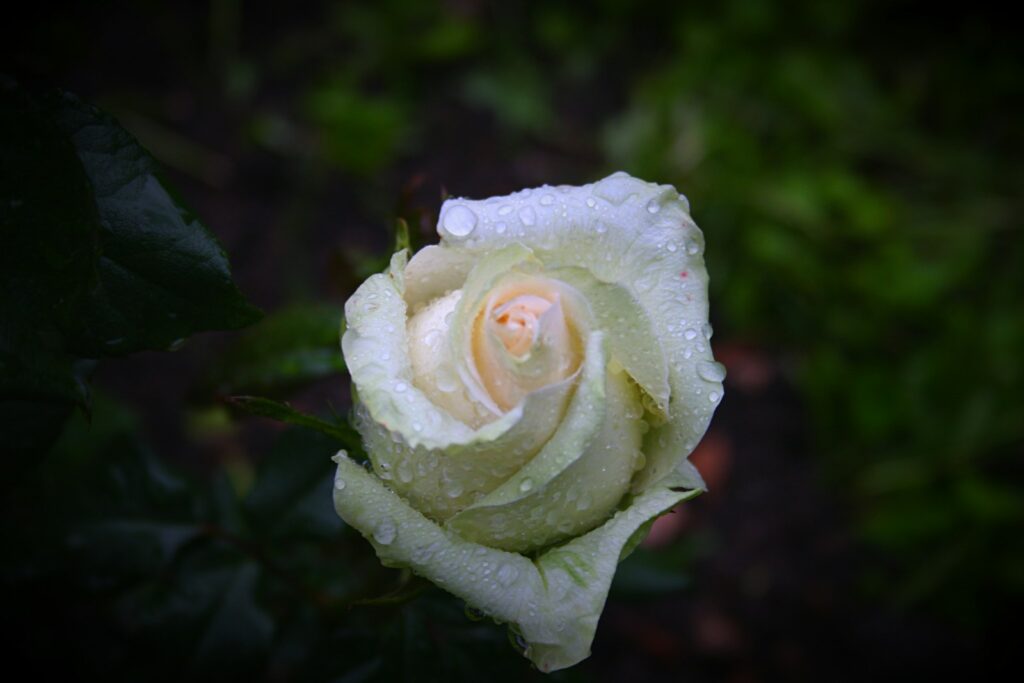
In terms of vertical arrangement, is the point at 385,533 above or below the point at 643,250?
below

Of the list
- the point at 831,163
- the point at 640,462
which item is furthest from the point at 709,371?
the point at 831,163

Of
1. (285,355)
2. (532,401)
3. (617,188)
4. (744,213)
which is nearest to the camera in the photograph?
(532,401)

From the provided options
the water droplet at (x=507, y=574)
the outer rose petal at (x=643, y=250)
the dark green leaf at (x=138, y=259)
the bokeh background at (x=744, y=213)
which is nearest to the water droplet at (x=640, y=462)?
the outer rose petal at (x=643, y=250)

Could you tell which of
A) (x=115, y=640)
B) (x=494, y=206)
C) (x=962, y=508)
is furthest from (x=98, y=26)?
(x=962, y=508)

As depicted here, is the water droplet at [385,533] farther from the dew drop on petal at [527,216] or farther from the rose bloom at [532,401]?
the dew drop on petal at [527,216]

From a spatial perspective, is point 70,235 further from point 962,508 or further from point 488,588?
point 962,508

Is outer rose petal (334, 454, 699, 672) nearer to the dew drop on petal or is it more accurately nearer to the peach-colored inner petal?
the peach-colored inner petal

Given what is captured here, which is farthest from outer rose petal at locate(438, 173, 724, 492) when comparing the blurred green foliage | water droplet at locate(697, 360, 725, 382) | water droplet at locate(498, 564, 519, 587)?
the blurred green foliage

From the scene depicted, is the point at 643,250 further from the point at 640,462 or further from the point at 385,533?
the point at 385,533
